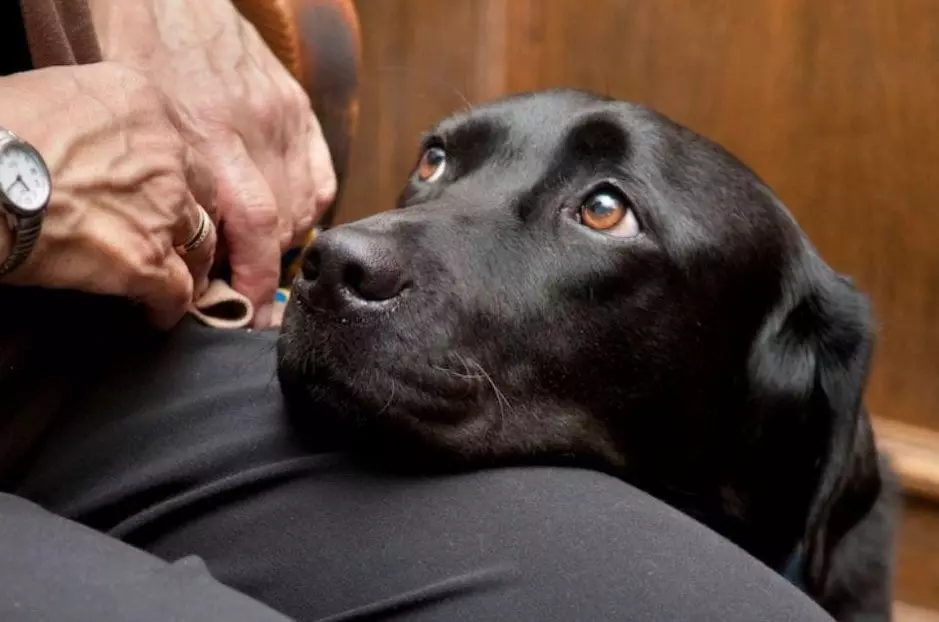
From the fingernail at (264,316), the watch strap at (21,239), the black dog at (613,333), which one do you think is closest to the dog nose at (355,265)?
the black dog at (613,333)

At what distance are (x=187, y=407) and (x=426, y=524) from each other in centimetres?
25

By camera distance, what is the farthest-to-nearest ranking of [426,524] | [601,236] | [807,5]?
[807,5] → [601,236] → [426,524]

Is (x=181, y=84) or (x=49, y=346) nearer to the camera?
(x=49, y=346)

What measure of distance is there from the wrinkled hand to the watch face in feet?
1.03

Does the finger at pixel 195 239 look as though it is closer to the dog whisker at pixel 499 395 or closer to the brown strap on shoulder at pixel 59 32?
the brown strap on shoulder at pixel 59 32

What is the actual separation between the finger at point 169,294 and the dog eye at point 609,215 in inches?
16.4

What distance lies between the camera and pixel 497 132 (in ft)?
3.66

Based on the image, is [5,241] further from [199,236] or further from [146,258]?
[199,236]

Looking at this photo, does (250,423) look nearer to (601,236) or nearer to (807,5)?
(601,236)

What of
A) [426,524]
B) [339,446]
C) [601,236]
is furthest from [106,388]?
[601,236]

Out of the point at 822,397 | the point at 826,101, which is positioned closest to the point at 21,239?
the point at 822,397

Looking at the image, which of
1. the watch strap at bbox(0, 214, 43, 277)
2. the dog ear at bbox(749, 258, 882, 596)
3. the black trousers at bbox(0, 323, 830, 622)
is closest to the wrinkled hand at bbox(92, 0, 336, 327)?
the black trousers at bbox(0, 323, 830, 622)

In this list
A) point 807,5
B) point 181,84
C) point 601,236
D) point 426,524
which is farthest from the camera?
point 807,5

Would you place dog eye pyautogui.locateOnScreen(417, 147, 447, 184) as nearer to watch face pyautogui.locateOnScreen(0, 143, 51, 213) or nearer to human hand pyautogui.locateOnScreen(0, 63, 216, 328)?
human hand pyautogui.locateOnScreen(0, 63, 216, 328)
